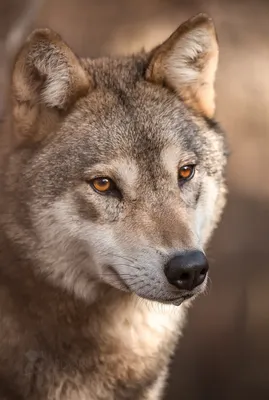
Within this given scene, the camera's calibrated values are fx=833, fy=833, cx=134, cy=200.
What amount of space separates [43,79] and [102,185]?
42cm

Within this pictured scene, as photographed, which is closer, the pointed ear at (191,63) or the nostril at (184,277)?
the nostril at (184,277)

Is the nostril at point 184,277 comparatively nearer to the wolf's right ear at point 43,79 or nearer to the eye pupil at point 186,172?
the eye pupil at point 186,172

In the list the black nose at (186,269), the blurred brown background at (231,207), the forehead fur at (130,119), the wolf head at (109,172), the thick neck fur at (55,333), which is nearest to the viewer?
the black nose at (186,269)

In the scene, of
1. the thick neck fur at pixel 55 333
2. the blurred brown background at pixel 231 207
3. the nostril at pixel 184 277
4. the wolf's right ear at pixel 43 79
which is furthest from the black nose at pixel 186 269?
the blurred brown background at pixel 231 207

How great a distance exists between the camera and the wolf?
2754 millimetres

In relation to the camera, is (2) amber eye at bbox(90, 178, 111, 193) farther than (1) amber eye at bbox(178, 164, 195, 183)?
No

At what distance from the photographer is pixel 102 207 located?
2777mm

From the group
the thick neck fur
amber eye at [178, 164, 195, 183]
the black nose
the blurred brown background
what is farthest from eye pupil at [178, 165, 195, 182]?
the blurred brown background

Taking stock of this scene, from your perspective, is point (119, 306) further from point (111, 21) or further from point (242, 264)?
point (111, 21)

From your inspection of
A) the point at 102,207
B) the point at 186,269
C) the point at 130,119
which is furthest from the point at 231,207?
the point at 186,269

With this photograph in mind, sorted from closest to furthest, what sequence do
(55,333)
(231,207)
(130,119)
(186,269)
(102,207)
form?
(186,269) < (102,207) < (130,119) < (55,333) < (231,207)

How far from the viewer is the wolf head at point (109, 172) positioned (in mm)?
2711

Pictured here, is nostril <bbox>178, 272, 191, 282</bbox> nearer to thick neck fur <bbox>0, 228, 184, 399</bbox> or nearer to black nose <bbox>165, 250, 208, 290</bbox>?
black nose <bbox>165, 250, 208, 290</bbox>

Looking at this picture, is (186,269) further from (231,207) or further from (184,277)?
(231,207)
